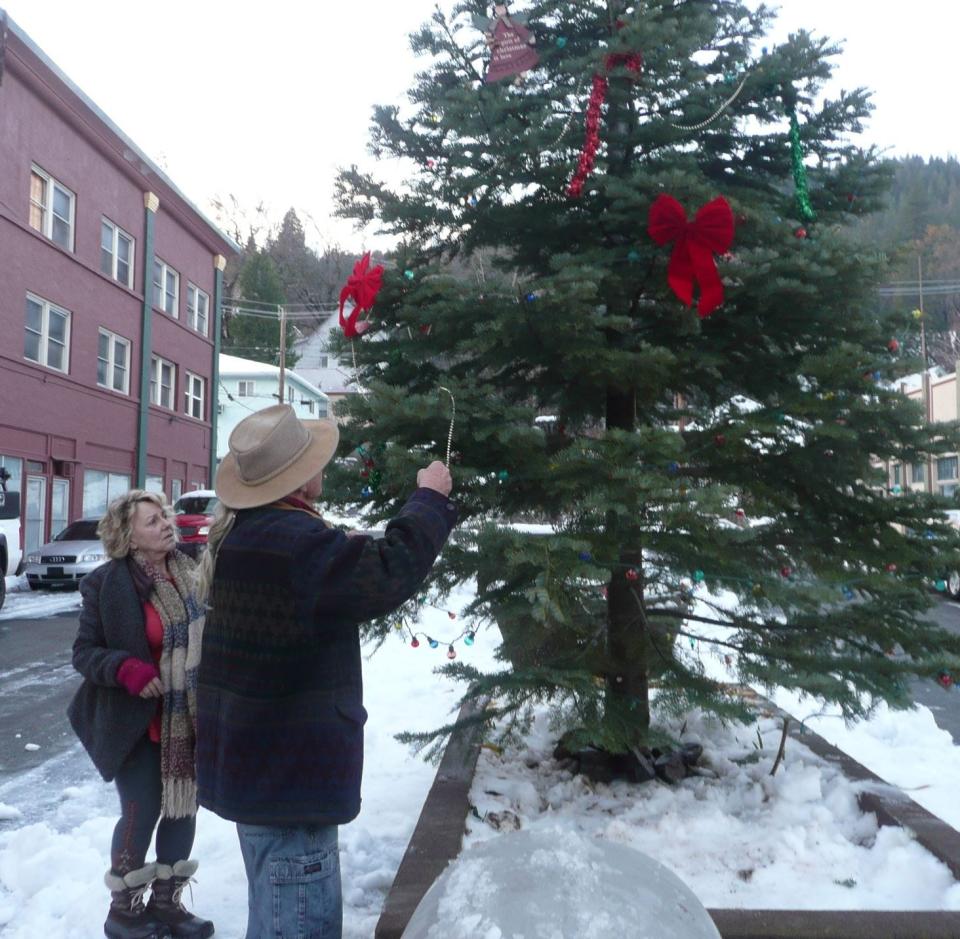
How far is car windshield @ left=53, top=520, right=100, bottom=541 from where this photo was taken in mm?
18281

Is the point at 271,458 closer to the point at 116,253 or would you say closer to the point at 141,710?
the point at 141,710

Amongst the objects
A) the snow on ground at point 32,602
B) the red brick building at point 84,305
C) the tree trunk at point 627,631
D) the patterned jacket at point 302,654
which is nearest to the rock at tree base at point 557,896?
the patterned jacket at point 302,654

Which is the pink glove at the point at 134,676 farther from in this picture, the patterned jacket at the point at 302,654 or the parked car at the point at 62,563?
the parked car at the point at 62,563

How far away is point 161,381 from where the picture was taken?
1156 inches

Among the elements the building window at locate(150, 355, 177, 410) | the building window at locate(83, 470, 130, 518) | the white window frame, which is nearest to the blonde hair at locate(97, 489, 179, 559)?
the building window at locate(83, 470, 130, 518)

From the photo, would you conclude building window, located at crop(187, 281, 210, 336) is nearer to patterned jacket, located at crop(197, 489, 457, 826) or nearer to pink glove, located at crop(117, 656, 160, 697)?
pink glove, located at crop(117, 656, 160, 697)

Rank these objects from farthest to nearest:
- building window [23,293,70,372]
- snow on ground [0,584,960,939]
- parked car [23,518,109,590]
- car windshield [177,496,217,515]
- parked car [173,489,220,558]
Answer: building window [23,293,70,372]
car windshield [177,496,217,515]
parked car [23,518,109,590]
parked car [173,489,220,558]
snow on ground [0,584,960,939]

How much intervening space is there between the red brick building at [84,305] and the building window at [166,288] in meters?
0.06

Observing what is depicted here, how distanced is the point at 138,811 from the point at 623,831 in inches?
75.7

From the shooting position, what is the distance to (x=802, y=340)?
450 centimetres

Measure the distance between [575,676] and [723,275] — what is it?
5.95 ft

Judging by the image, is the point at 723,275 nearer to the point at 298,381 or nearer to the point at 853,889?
the point at 853,889

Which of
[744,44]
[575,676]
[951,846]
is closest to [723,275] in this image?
[744,44]

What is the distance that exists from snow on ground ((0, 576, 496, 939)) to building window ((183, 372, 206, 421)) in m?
26.0
